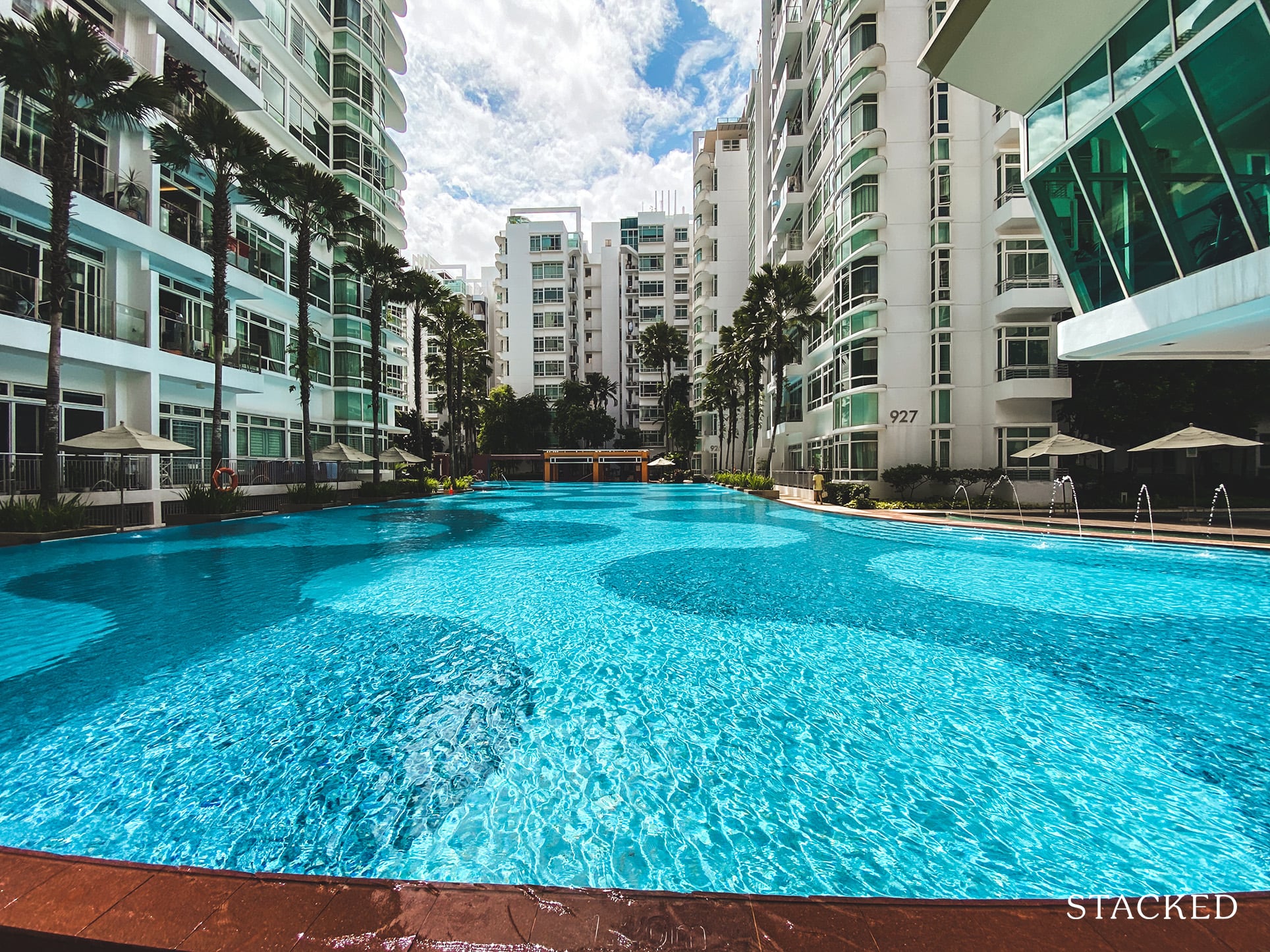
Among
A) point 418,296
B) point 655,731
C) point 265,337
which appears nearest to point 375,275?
point 418,296

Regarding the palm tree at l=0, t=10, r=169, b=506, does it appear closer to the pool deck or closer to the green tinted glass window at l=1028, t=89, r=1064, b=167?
the green tinted glass window at l=1028, t=89, r=1064, b=167

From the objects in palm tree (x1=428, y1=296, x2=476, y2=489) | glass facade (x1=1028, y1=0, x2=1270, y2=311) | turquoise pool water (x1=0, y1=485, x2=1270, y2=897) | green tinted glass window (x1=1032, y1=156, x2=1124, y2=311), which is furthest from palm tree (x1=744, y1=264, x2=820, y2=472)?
turquoise pool water (x1=0, y1=485, x2=1270, y2=897)

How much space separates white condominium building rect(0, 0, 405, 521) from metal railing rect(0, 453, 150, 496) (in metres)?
0.06

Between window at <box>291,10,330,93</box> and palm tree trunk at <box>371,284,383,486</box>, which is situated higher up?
window at <box>291,10,330,93</box>

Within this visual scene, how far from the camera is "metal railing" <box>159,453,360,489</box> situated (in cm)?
2148

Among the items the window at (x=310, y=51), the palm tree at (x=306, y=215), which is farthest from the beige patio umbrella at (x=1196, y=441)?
the window at (x=310, y=51)

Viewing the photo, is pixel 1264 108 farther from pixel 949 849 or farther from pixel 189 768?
pixel 189 768

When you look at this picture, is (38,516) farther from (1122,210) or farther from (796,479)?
(796,479)

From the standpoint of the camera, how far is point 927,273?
27.4 meters

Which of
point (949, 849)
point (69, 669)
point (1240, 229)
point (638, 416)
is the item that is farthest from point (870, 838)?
point (638, 416)

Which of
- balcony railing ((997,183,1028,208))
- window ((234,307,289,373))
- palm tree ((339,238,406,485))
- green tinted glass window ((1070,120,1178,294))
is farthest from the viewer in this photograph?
palm tree ((339,238,406,485))

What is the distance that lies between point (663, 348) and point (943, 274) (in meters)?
39.6

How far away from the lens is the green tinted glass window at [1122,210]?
11180mm

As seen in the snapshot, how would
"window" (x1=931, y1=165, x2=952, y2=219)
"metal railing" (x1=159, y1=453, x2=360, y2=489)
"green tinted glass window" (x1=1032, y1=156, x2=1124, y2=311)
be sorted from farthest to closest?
"window" (x1=931, y1=165, x2=952, y2=219) → "metal railing" (x1=159, y1=453, x2=360, y2=489) → "green tinted glass window" (x1=1032, y1=156, x2=1124, y2=311)
